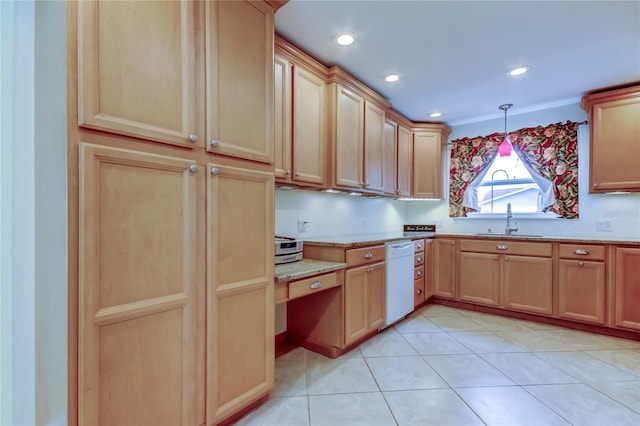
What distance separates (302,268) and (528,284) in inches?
103

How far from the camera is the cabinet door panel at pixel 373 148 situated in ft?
10.0

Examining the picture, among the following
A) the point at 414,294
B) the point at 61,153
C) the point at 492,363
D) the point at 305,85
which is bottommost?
the point at 492,363

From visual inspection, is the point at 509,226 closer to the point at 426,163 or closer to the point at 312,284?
the point at 426,163

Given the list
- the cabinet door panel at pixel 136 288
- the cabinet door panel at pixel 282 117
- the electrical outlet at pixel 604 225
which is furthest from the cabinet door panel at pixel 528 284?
the cabinet door panel at pixel 136 288

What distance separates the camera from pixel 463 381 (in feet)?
6.78

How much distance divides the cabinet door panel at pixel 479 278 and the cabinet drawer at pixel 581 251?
596 millimetres

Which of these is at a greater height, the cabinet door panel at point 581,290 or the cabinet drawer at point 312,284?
the cabinet drawer at point 312,284

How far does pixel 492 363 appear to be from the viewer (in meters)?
2.32

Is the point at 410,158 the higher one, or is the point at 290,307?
the point at 410,158

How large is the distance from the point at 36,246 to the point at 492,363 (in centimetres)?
280

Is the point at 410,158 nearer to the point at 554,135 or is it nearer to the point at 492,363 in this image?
the point at 554,135

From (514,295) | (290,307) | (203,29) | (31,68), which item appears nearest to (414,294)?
(514,295)

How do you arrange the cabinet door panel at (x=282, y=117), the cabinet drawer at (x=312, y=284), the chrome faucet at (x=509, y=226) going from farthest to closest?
the chrome faucet at (x=509, y=226), the cabinet door panel at (x=282, y=117), the cabinet drawer at (x=312, y=284)

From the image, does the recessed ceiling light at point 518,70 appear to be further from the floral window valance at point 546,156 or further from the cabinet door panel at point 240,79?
the cabinet door panel at point 240,79
